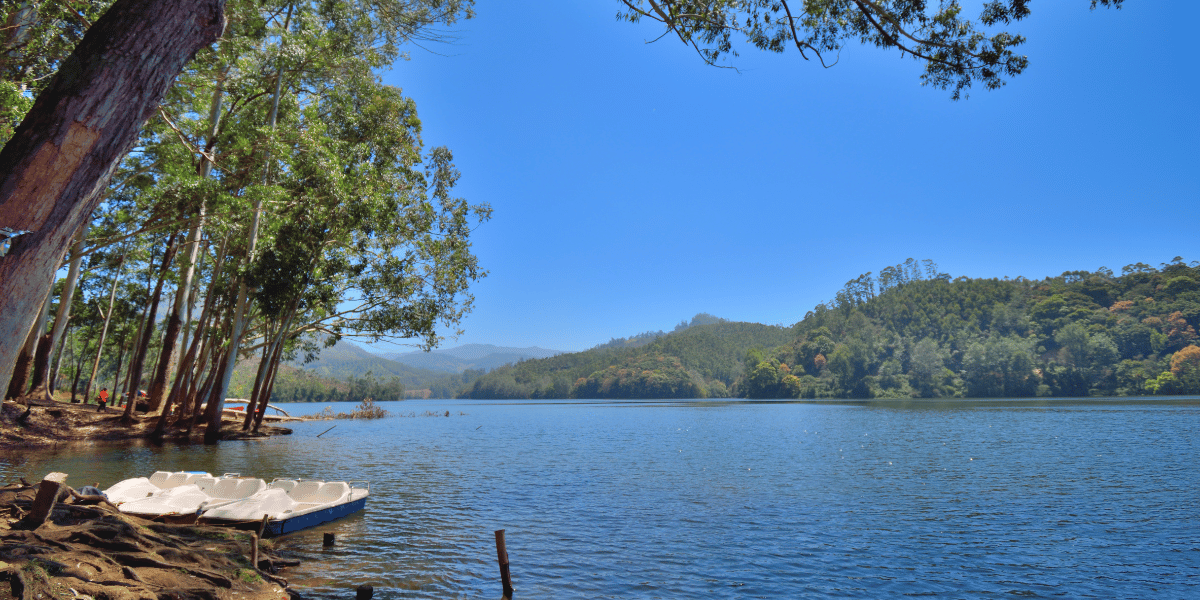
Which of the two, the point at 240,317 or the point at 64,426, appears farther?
the point at 240,317

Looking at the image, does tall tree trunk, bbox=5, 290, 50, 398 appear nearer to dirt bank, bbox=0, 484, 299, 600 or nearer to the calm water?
the calm water

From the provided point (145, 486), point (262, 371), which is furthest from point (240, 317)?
point (145, 486)

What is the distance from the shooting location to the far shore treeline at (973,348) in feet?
311

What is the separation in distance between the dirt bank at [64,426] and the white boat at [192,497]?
1574 centimetres

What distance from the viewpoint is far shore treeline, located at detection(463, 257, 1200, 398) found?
94.8 m

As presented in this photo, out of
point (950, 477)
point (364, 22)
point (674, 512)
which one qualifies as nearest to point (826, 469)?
point (950, 477)

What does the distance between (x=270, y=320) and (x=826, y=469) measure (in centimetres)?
2489

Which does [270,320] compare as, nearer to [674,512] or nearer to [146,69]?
[674,512]

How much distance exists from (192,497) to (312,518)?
2302mm

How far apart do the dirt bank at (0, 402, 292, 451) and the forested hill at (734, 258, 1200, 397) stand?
378 ft

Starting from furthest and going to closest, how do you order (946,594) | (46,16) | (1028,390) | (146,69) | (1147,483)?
(1028,390) < (1147,483) < (46,16) < (946,594) < (146,69)

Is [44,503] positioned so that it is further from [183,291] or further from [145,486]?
[183,291]

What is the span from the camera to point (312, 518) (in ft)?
41.1

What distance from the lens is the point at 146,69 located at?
4.13 meters
